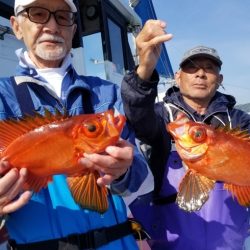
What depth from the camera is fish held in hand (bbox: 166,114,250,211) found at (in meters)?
2.25

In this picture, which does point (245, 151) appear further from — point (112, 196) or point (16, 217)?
point (16, 217)

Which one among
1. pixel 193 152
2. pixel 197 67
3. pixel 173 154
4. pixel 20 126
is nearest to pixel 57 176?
pixel 20 126

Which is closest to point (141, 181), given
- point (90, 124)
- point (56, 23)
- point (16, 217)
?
point (90, 124)

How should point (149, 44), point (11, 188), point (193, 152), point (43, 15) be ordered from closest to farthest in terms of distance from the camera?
point (11, 188) → point (149, 44) → point (193, 152) → point (43, 15)

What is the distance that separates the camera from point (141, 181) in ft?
7.45

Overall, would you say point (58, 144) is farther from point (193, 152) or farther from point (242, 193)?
point (242, 193)

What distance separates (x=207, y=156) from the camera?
225cm

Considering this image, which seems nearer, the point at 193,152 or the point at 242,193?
the point at 193,152

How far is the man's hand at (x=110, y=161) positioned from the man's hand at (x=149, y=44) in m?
0.52

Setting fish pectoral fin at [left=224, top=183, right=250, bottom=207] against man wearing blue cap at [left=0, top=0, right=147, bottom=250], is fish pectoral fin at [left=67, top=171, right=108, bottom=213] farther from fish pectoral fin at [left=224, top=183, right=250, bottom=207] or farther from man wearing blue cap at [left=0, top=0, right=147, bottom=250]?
fish pectoral fin at [left=224, top=183, right=250, bottom=207]

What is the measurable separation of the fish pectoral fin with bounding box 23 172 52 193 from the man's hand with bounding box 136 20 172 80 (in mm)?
844

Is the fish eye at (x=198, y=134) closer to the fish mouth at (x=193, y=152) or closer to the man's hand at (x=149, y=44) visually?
the fish mouth at (x=193, y=152)

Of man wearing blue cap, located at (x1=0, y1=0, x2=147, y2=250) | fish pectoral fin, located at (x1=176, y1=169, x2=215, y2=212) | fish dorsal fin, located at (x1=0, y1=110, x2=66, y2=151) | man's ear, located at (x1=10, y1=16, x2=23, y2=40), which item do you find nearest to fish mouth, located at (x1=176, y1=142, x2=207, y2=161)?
fish pectoral fin, located at (x1=176, y1=169, x2=215, y2=212)

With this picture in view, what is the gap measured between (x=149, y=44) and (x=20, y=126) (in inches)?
32.1
